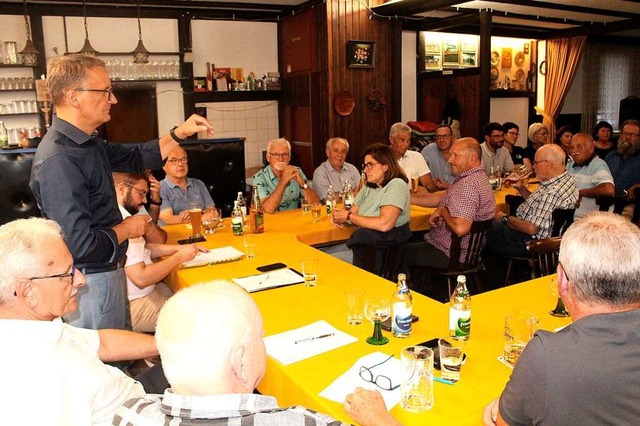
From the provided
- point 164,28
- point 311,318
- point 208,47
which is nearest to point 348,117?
point 208,47

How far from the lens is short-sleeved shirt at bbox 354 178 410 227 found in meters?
3.87

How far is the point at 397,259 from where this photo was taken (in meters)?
4.07

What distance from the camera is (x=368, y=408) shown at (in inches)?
63.6

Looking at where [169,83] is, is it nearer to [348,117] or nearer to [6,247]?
[348,117]

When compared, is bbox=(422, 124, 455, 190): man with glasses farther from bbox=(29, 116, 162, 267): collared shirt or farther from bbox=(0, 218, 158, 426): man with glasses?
bbox=(0, 218, 158, 426): man with glasses

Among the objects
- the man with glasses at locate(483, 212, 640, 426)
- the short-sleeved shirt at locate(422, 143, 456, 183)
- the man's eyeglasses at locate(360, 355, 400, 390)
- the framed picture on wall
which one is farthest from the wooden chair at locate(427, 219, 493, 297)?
the framed picture on wall

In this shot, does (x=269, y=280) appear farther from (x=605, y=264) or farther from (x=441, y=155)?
(x=441, y=155)

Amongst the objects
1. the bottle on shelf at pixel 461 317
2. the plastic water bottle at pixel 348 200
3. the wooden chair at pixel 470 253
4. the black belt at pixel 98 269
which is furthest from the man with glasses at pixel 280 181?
the bottle on shelf at pixel 461 317

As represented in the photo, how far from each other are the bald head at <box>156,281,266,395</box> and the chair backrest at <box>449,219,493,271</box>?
285 cm

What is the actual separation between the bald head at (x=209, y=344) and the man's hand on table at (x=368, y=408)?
0.43 meters

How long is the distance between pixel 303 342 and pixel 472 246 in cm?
216

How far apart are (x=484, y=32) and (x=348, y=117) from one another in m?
2.27

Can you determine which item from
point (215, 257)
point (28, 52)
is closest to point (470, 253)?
point (215, 257)

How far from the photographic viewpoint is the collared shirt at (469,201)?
3.86 meters
